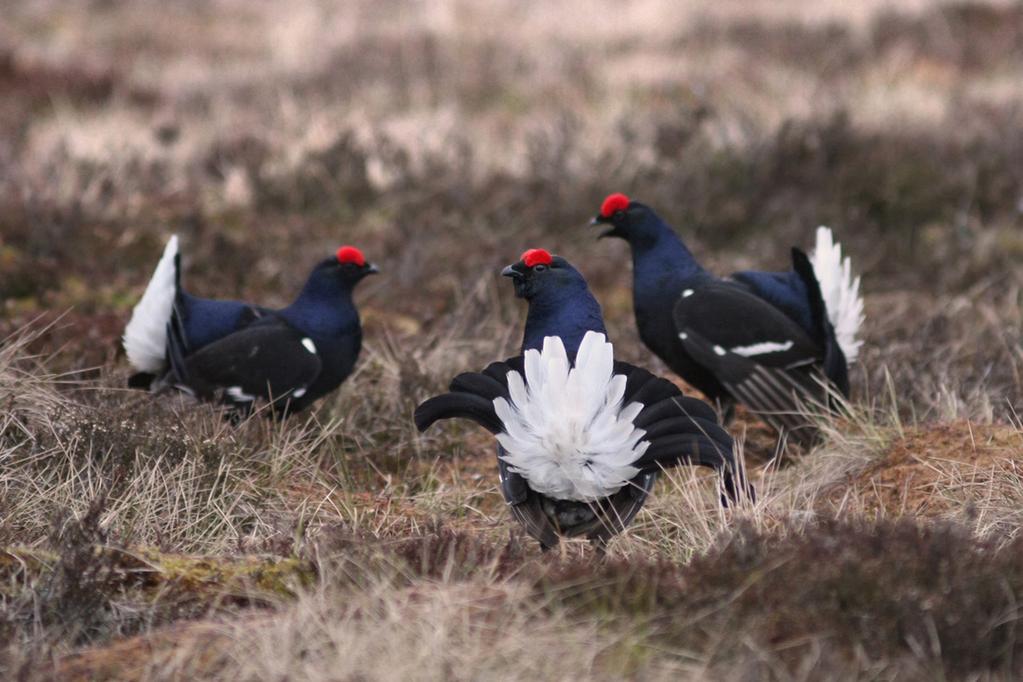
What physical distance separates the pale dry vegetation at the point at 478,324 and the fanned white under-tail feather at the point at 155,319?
24 cm

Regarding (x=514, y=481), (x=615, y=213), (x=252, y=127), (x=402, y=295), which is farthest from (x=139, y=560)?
(x=252, y=127)

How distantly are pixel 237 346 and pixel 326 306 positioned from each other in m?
0.39

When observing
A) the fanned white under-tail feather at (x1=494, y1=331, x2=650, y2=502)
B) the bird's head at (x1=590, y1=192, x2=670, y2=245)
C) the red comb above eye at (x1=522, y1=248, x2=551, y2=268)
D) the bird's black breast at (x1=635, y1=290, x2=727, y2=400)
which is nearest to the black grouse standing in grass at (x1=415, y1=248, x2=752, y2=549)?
the fanned white under-tail feather at (x1=494, y1=331, x2=650, y2=502)

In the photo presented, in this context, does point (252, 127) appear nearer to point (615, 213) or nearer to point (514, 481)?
point (615, 213)

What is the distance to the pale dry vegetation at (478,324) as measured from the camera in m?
2.86

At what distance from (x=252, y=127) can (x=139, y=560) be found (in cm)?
709

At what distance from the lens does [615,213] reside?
5652 mm

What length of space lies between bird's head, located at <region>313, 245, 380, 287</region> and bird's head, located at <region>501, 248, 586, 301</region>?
4.35 feet

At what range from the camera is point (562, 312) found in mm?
3961

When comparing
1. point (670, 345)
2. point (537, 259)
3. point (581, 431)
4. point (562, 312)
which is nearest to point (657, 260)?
point (670, 345)

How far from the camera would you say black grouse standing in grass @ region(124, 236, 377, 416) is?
4949 mm

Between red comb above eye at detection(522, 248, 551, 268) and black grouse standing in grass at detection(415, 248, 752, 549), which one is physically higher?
red comb above eye at detection(522, 248, 551, 268)

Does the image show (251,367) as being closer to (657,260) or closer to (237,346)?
(237,346)

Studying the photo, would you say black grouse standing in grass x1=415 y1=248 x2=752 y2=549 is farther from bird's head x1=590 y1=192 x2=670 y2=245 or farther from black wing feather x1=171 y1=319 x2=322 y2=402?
bird's head x1=590 y1=192 x2=670 y2=245
